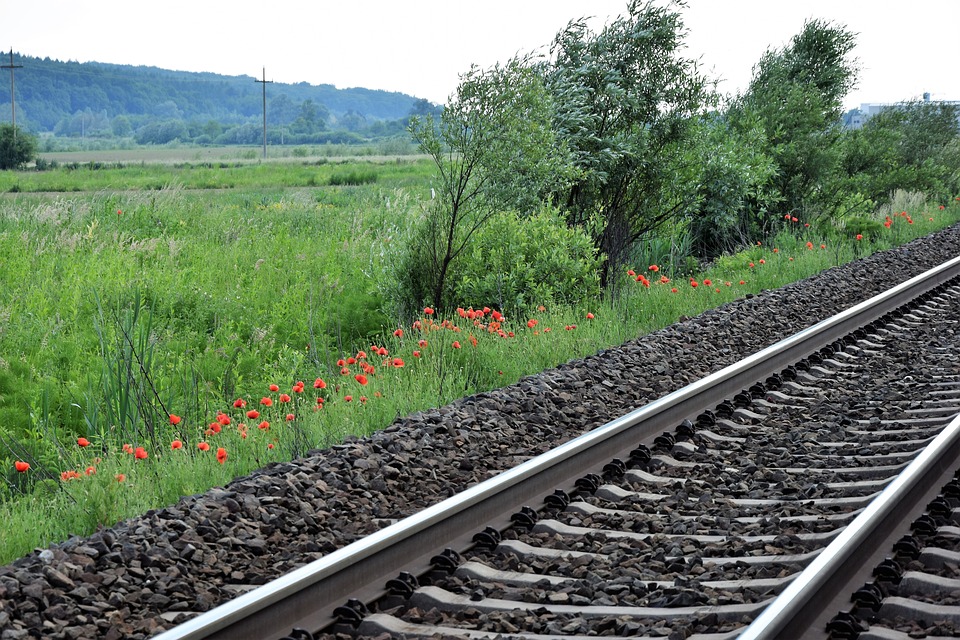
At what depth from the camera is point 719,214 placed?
15.4 meters

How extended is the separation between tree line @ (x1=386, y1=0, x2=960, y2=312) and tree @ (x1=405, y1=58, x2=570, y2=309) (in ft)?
0.05

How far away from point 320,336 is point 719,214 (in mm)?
8004

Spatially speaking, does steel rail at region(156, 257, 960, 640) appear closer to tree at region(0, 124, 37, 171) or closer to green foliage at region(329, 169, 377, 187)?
green foliage at region(329, 169, 377, 187)

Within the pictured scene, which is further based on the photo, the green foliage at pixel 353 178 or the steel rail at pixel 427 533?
the green foliage at pixel 353 178

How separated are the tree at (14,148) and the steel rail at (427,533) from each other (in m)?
60.0

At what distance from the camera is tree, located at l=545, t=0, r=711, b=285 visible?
12.9m

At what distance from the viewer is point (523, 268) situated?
999 cm

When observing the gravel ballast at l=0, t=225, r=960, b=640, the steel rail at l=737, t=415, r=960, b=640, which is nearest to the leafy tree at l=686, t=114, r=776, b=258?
the gravel ballast at l=0, t=225, r=960, b=640

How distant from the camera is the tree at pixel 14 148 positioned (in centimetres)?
5912

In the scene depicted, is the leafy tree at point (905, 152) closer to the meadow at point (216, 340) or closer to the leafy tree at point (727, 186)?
the leafy tree at point (727, 186)

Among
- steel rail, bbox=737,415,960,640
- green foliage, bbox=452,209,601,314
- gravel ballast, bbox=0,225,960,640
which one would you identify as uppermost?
green foliage, bbox=452,209,601,314

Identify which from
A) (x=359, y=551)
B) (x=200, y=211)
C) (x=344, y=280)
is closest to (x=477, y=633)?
(x=359, y=551)

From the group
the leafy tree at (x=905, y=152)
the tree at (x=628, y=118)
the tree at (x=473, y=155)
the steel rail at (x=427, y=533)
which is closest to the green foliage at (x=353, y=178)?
the leafy tree at (x=905, y=152)

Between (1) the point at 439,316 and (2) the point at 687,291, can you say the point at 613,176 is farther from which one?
(1) the point at 439,316
